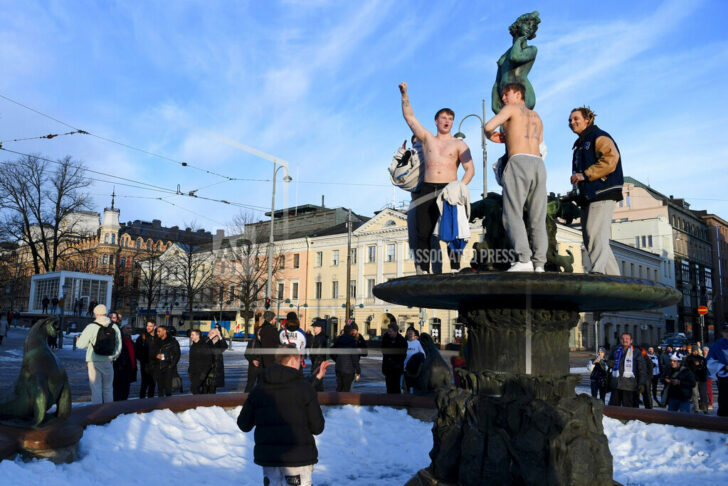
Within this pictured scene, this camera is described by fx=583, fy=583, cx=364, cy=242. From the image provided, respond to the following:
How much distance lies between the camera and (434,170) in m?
5.28

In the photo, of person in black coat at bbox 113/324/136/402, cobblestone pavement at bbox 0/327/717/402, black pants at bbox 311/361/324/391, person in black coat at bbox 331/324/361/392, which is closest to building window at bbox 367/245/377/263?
cobblestone pavement at bbox 0/327/717/402

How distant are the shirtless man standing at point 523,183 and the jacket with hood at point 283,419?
69.7 inches

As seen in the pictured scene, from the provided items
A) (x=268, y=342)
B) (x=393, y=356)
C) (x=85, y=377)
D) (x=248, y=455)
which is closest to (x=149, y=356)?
(x=268, y=342)

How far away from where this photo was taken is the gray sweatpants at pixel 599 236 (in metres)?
4.61

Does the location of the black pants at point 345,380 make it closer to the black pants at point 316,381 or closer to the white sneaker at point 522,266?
the black pants at point 316,381

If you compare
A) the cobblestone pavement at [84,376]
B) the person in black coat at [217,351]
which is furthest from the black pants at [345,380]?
the cobblestone pavement at [84,376]

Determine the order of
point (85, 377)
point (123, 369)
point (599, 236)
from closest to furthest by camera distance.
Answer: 1. point (599, 236)
2. point (123, 369)
3. point (85, 377)

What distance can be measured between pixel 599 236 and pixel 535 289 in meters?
1.17

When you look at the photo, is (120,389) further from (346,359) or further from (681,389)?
(681,389)

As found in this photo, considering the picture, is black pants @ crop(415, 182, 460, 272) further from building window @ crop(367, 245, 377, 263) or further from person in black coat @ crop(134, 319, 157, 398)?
building window @ crop(367, 245, 377, 263)

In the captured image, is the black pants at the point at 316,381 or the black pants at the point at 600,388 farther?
the black pants at the point at 600,388

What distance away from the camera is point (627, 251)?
54938 mm

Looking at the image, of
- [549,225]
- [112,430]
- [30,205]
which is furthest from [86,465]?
[30,205]

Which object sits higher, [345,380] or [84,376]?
[345,380]
